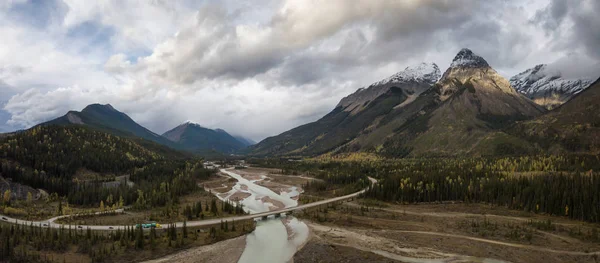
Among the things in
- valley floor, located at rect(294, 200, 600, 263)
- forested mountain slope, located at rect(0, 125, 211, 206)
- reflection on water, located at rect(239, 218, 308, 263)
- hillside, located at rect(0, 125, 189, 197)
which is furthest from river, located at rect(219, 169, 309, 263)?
hillside, located at rect(0, 125, 189, 197)

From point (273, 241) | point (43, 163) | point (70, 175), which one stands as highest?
point (43, 163)

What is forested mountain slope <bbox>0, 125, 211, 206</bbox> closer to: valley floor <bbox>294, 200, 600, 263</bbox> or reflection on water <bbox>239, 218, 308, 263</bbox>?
reflection on water <bbox>239, 218, 308, 263</bbox>

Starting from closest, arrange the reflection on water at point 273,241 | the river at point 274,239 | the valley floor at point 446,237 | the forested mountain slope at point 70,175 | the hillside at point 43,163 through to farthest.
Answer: the valley floor at point 446,237
the reflection on water at point 273,241
the river at point 274,239
the forested mountain slope at point 70,175
the hillside at point 43,163

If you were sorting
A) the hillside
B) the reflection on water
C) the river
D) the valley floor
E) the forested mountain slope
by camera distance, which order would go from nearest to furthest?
1. the valley floor
2. the reflection on water
3. the river
4. the forested mountain slope
5. the hillside

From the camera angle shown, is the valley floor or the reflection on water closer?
the valley floor

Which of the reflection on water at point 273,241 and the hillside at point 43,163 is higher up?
the hillside at point 43,163

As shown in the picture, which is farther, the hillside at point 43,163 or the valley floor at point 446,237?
the hillside at point 43,163

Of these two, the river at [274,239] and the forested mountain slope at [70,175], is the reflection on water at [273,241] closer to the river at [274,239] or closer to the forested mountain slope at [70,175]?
the river at [274,239]

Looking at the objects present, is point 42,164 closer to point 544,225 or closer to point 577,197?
point 544,225

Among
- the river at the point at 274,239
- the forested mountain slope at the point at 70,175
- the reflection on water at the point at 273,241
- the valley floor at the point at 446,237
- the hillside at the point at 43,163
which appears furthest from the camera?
the hillside at the point at 43,163

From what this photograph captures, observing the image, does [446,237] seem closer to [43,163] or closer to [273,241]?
[273,241]

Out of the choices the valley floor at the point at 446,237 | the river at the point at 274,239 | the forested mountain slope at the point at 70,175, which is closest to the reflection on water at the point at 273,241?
the river at the point at 274,239

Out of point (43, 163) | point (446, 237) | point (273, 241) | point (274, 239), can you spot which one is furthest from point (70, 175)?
point (446, 237)
